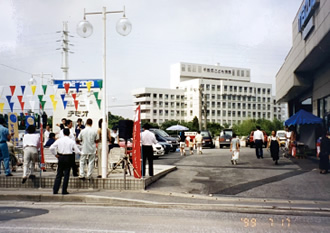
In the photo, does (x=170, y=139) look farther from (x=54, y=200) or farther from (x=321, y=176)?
(x=54, y=200)

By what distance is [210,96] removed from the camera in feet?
427

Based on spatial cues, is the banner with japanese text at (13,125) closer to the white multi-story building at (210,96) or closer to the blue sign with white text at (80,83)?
the blue sign with white text at (80,83)

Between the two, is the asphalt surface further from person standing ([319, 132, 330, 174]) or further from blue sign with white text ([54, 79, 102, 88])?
blue sign with white text ([54, 79, 102, 88])

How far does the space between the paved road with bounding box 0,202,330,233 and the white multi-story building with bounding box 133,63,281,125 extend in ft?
369

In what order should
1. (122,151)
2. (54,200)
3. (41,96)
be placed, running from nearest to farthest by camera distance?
A: (54,200) → (122,151) → (41,96)

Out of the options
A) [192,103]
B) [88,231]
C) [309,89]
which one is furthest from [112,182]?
[192,103]

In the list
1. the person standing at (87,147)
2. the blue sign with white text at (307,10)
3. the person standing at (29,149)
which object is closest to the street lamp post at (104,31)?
the person standing at (87,147)

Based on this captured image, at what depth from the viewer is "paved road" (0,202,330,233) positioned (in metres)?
7.21

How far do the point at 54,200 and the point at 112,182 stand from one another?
185 cm

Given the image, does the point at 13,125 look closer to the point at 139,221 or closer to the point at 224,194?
the point at 224,194

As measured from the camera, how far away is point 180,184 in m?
13.6

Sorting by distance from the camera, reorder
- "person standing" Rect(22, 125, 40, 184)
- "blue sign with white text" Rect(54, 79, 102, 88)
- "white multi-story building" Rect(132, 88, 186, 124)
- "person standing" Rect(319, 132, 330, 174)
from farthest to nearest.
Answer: "white multi-story building" Rect(132, 88, 186, 124) → "blue sign with white text" Rect(54, 79, 102, 88) → "person standing" Rect(319, 132, 330, 174) → "person standing" Rect(22, 125, 40, 184)

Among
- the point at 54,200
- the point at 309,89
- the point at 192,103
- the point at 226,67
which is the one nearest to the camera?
the point at 54,200

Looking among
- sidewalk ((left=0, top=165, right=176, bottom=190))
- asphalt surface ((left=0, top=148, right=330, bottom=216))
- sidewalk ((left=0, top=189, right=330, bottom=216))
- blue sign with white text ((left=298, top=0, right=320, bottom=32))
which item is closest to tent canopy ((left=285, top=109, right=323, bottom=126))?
blue sign with white text ((left=298, top=0, right=320, bottom=32))
